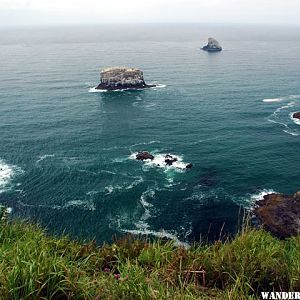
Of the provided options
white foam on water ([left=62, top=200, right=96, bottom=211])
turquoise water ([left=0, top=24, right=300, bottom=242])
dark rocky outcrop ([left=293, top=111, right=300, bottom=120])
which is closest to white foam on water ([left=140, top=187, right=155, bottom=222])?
turquoise water ([left=0, top=24, right=300, bottom=242])

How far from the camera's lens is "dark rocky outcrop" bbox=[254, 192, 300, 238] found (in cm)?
5695

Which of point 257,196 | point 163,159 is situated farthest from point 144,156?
point 257,196

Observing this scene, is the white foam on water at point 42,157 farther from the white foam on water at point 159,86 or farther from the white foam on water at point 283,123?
the white foam on water at point 159,86

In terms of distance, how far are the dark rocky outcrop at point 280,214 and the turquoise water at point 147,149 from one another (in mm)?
3857

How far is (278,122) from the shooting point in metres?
108

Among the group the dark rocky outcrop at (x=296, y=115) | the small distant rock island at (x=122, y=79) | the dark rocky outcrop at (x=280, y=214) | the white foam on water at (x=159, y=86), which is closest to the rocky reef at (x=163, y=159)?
the dark rocky outcrop at (x=280, y=214)

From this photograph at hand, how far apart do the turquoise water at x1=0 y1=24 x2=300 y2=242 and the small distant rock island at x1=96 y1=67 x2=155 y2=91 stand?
7.59 metres

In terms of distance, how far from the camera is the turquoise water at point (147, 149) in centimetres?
6319

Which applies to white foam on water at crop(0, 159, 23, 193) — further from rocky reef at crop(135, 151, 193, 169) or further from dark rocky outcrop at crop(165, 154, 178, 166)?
dark rocky outcrop at crop(165, 154, 178, 166)

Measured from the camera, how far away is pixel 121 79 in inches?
6083

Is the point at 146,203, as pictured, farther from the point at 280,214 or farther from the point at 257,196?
the point at 280,214

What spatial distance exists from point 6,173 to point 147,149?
3229cm

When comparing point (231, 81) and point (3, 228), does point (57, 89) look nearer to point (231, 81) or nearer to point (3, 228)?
point (231, 81)

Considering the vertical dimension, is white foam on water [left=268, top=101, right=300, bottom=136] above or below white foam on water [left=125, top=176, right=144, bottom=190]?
above
